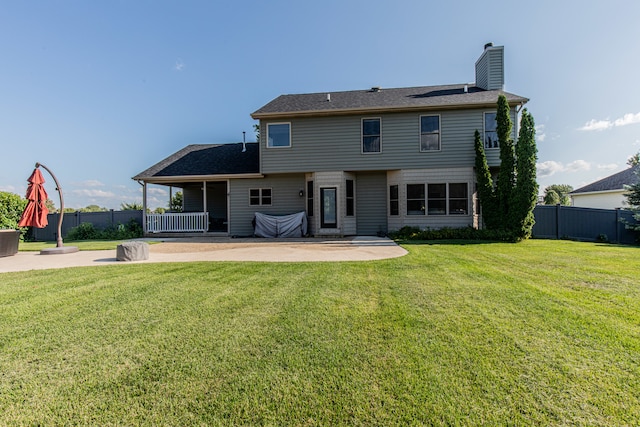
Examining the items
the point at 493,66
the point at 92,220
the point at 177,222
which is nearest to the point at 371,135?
the point at 493,66

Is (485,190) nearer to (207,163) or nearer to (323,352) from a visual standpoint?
(323,352)

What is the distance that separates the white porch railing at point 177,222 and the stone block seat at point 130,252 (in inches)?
271

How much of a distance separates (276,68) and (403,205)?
1100 cm

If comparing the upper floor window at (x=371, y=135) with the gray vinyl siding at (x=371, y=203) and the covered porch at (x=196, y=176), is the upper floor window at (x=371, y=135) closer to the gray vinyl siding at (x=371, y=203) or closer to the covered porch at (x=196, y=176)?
the gray vinyl siding at (x=371, y=203)

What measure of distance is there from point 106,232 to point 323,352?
620 inches

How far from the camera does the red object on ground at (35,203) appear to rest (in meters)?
8.98

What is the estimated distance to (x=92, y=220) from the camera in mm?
15297

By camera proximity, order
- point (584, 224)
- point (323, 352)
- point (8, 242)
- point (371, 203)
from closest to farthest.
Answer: point (323, 352), point (8, 242), point (584, 224), point (371, 203)

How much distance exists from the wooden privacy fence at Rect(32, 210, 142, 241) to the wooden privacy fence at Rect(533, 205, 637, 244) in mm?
19583

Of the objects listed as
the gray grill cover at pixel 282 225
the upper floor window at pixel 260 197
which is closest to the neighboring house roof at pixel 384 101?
the upper floor window at pixel 260 197

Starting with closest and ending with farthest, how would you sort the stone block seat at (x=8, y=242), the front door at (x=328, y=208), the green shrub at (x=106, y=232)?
the stone block seat at (x=8, y=242)
the front door at (x=328, y=208)
the green shrub at (x=106, y=232)

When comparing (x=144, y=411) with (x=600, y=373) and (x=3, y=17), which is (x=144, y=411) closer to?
(x=600, y=373)

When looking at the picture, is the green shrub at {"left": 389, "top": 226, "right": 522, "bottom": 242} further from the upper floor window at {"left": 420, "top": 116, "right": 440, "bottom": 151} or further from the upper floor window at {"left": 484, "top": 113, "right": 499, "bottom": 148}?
the upper floor window at {"left": 484, "top": 113, "right": 499, "bottom": 148}

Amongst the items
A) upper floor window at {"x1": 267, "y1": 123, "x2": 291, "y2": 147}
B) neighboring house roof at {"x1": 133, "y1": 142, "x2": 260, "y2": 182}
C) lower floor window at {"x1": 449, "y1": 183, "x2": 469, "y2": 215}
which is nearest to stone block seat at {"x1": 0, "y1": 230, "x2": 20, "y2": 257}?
neighboring house roof at {"x1": 133, "y1": 142, "x2": 260, "y2": 182}
